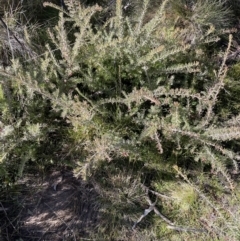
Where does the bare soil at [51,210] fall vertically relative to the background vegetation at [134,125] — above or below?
below

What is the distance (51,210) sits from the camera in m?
1.94

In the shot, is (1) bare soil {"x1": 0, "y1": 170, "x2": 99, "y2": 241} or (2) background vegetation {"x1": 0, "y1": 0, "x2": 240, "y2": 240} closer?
(2) background vegetation {"x1": 0, "y1": 0, "x2": 240, "y2": 240}

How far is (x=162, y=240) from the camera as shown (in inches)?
74.5

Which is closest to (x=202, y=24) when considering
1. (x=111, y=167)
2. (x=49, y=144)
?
(x=111, y=167)

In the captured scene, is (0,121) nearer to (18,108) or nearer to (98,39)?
(18,108)

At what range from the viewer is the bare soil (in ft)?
6.23

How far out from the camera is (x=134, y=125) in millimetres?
1913

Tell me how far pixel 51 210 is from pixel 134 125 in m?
0.66

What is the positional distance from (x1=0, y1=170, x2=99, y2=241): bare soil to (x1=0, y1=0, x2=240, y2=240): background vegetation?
59 millimetres

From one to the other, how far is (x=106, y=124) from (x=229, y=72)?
0.79 metres

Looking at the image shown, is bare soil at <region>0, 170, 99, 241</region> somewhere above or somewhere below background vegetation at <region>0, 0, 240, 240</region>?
below

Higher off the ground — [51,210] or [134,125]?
[134,125]

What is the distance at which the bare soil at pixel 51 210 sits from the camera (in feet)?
6.23

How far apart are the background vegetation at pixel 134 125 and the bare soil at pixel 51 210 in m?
0.06
